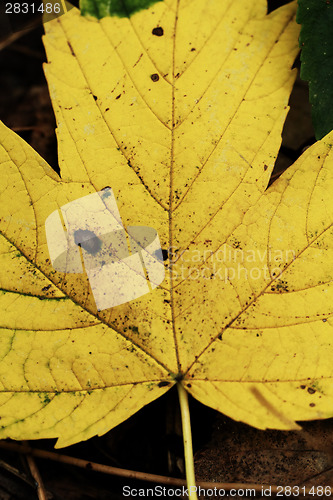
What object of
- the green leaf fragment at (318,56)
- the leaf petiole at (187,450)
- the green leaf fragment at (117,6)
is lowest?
the leaf petiole at (187,450)

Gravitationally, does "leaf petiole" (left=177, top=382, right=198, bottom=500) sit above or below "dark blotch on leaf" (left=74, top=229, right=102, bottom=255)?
below

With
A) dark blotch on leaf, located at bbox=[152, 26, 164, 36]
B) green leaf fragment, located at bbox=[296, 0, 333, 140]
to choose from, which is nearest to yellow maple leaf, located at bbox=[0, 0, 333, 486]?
dark blotch on leaf, located at bbox=[152, 26, 164, 36]

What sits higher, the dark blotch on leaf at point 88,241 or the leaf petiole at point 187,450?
the dark blotch on leaf at point 88,241

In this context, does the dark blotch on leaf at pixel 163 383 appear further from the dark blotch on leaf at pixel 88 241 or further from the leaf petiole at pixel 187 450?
the dark blotch on leaf at pixel 88 241

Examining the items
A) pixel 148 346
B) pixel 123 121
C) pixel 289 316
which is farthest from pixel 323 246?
pixel 123 121

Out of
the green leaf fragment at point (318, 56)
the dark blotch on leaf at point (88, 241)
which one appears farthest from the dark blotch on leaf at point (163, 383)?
the green leaf fragment at point (318, 56)

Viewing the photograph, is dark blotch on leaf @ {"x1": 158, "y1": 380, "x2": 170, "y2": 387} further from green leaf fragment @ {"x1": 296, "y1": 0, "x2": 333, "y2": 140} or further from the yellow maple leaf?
green leaf fragment @ {"x1": 296, "y1": 0, "x2": 333, "y2": 140}

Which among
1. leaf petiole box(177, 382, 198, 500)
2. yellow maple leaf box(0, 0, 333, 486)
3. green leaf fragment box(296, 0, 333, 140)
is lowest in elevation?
leaf petiole box(177, 382, 198, 500)

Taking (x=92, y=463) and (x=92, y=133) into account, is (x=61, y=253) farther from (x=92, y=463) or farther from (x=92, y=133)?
(x=92, y=463)

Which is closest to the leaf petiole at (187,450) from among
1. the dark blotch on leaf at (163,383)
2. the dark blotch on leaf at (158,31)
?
the dark blotch on leaf at (163,383)

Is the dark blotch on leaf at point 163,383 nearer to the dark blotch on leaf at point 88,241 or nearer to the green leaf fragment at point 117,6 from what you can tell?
the dark blotch on leaf at point 88,241
